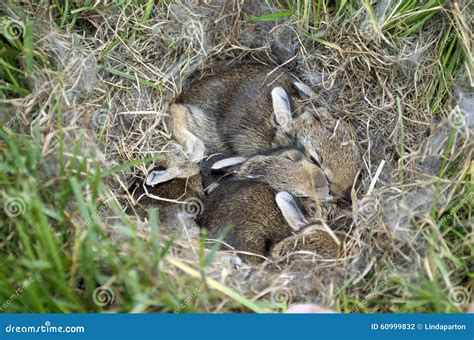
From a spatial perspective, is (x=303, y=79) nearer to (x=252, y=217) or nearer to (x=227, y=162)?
(x=227, y=162)

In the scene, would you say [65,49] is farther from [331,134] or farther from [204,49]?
[331,134]

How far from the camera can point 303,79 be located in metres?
4.67

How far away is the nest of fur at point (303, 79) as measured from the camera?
3.55 metres

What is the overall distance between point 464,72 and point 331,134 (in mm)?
1003

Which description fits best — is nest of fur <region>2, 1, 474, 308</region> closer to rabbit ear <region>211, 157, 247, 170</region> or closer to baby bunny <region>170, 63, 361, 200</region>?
baby bunny <region>170, 63, 361, 200</region>

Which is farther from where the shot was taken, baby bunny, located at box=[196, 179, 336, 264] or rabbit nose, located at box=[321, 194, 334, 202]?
rabbit nose, located at box=[321, 194, 334, 202]

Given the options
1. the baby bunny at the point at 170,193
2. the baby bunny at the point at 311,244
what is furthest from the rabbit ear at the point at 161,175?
the baby bunny at the point at 311,244

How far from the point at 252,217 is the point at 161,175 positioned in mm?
733

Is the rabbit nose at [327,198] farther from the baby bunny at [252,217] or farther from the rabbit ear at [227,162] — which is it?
the rabbit ear at [227,162]

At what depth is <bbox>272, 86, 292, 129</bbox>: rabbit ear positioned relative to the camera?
431 centimetres

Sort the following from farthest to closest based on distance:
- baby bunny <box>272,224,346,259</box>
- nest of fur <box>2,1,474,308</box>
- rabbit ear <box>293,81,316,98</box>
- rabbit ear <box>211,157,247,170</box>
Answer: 1. rabbit ear <box>293,81,316,98</box>
2. rabbit ear <box>211,157,247,170</box>
3. baby bunny <box>272,224,346,259</box>
4. nest of fur <box>2,1,474,308</box>

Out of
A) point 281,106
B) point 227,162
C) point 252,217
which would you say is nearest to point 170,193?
point 227,162

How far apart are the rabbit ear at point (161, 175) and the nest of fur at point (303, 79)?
148 millimetres

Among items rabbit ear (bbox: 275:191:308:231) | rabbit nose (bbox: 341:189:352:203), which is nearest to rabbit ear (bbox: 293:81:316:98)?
rabbit nose (bbox: 341:189:352:203)
